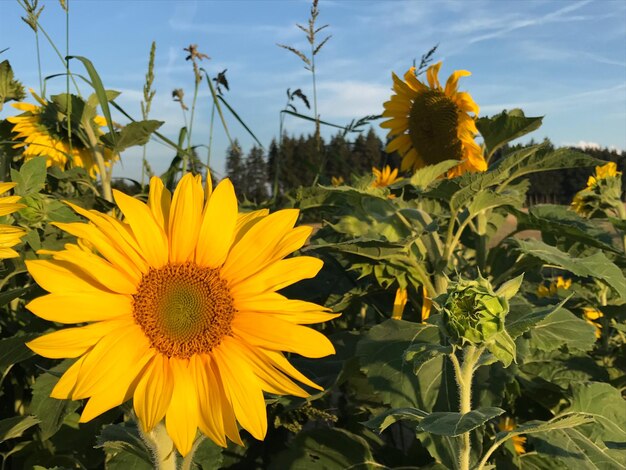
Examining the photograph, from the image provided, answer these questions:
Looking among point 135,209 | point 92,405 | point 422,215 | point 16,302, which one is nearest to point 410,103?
point 422,215

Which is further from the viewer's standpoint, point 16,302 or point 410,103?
point 410,103

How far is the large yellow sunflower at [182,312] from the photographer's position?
34.7 inches

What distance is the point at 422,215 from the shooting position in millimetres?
1606

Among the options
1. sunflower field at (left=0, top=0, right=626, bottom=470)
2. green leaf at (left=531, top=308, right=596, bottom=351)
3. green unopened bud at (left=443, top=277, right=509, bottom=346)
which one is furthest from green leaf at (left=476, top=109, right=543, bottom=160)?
green unopened bud at (left=443, top=277, right=509, bottom=346)

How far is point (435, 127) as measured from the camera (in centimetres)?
267

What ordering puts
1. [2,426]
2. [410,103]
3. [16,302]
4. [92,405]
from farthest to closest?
[410,103]
[16,302]
[2,426]
[92,405]

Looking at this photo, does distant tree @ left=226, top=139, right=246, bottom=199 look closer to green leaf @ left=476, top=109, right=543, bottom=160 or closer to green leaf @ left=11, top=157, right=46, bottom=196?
green leaf @ left=11, top=157, right=46, bottom=196

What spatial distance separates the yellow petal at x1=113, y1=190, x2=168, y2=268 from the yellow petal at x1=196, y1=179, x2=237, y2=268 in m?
0.06

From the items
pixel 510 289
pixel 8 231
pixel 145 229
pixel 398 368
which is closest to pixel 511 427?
pixel 398 368

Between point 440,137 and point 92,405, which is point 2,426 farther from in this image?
point 440,137

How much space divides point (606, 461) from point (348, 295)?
73cm

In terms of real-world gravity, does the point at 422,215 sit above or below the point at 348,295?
above

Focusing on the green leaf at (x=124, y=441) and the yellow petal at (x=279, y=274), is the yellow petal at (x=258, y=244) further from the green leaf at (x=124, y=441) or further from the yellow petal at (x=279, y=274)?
the green leaf at (x=124, y=441)

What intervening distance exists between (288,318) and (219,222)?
193 millimetres
